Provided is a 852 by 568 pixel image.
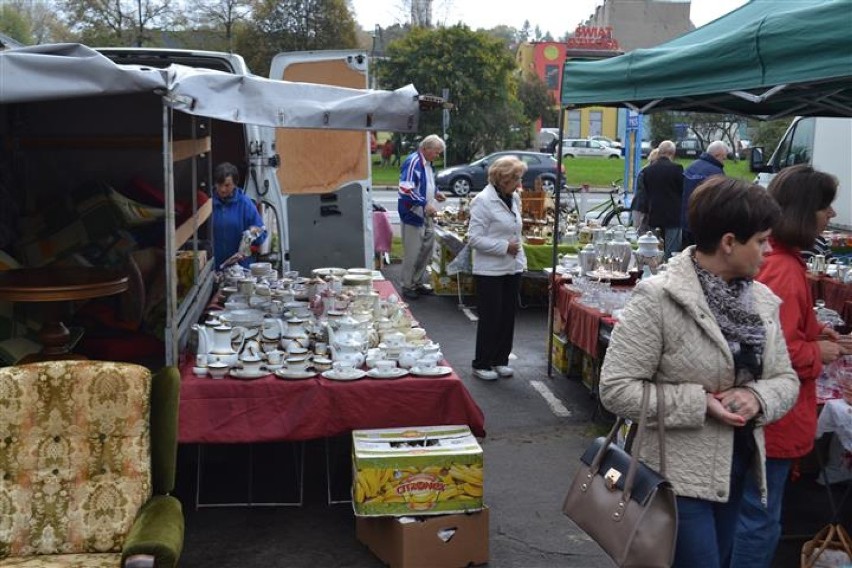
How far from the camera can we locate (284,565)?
13.5ft

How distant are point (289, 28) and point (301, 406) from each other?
28.5m

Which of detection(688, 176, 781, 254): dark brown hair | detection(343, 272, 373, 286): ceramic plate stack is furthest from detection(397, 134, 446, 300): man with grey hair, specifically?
detection(688, 176, 781, 254): dark brown hair

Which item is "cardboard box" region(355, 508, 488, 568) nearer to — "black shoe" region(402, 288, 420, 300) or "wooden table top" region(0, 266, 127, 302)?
"wooden table top" region(0, 266, 127, 302)

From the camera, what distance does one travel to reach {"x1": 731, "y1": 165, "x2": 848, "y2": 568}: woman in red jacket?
10.4ft

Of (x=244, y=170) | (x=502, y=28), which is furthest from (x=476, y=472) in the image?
(x=502, y=28)

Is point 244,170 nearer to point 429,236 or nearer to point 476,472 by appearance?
point 429,236

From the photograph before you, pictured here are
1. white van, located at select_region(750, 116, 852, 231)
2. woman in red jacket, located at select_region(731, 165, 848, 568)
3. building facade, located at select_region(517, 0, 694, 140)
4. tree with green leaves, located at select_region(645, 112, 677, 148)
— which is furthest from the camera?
building facade, located at select_region(517, 0, 694, 140)

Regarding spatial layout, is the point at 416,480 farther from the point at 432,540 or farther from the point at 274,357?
the point at 274,357

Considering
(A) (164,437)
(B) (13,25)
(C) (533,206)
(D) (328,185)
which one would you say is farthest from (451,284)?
(B) (13,25)

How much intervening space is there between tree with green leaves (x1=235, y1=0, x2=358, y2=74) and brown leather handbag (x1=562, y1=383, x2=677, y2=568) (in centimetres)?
2927

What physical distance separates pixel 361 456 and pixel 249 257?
3.47m

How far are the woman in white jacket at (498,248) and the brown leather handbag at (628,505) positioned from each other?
13.0 feet

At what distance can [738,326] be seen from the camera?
8.59 ft

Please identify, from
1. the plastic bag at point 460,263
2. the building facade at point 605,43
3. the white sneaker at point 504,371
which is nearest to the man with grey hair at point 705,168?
the plastic bag at point 460,263
